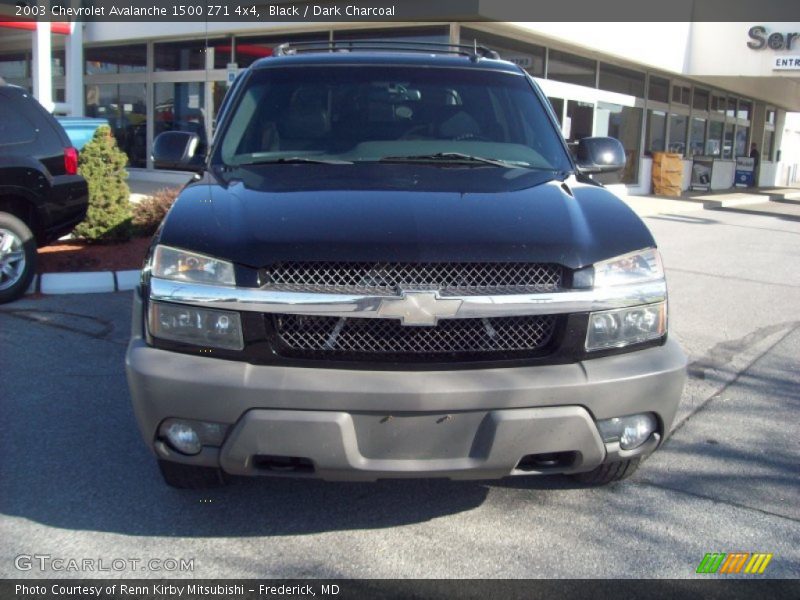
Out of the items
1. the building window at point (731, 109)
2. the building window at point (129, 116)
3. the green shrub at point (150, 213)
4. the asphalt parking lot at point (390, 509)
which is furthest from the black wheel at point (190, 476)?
the building window at point (731, 109)

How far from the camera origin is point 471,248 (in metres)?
2.99

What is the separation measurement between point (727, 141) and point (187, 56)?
79.3ft

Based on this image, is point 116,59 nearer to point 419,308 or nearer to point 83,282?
point 83,282

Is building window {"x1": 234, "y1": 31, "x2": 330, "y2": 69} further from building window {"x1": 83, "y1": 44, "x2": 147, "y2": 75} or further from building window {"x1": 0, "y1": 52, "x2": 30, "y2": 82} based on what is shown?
building window {"x1": 0, "y1": 52, "x2": 30, "y2": 82}

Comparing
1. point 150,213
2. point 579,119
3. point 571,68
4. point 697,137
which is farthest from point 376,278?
point 697,137

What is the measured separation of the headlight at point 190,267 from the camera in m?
2.98

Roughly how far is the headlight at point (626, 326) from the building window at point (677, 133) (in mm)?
26381

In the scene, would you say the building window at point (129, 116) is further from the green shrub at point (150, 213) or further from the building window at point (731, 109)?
the building window at point (731, 109)

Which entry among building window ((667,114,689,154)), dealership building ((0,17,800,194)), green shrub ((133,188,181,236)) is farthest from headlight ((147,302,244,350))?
building window ((667,114,689,154))

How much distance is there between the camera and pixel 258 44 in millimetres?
18672

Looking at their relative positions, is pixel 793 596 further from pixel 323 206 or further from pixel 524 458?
pixel 323 206

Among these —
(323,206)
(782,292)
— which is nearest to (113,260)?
(323,206)

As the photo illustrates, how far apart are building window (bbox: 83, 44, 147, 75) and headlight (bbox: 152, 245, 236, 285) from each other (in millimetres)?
20297

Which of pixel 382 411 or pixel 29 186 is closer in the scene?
pixel 382 411
